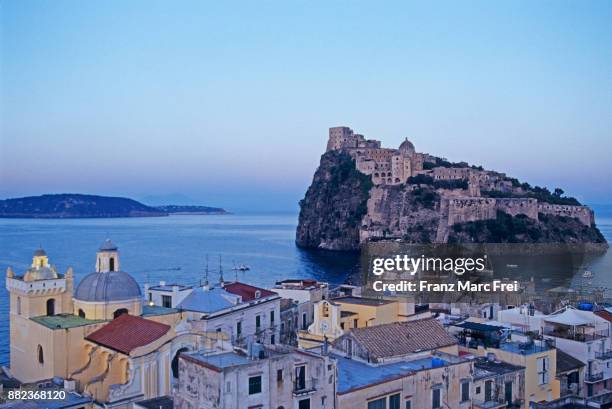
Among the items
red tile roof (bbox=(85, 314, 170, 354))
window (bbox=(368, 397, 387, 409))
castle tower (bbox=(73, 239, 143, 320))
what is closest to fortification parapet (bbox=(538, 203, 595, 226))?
castle tower (bbox=(73, 239, 143, 320))

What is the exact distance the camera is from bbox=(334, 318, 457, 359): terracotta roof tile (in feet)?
69.2

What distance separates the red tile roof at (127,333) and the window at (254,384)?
1057cm

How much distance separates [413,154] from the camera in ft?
462

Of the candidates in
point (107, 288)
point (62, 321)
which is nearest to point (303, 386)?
point (107, 288)

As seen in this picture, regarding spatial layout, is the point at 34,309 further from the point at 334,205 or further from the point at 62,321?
the point at 334,205

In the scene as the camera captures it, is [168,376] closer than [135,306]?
Yes

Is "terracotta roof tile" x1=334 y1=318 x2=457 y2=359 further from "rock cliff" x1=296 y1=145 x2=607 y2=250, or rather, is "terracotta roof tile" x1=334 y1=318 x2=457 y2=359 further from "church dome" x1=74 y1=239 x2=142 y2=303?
"rock cliff" x1=296 y1=145 x2=607 y2=250

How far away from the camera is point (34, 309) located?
98.3 feet

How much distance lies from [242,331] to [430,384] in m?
16.6

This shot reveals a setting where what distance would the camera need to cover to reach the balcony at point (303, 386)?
56.3 ft

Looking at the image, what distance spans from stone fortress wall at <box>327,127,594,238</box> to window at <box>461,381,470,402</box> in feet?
347

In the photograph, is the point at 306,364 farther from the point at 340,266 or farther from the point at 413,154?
the point at 413,154

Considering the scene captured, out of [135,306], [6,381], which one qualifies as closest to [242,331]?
[135,306]

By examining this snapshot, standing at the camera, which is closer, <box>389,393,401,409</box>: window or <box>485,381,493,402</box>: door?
Answer: <box>389,393,401,409</box>: window
